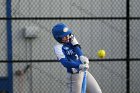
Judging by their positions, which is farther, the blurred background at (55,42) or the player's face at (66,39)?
the blurred background at (55,42)

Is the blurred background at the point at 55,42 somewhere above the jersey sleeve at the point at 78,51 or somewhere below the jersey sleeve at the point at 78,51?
above

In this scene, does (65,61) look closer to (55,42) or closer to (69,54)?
(69,54)

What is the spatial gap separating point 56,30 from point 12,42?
290 cm

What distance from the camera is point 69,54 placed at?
20.7ft

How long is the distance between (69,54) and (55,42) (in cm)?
284

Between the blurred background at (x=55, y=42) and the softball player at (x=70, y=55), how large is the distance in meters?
Result: 2.60

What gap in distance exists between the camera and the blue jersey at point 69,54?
614 cm

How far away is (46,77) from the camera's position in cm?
916

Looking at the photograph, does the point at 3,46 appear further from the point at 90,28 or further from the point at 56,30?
the point at 56,30

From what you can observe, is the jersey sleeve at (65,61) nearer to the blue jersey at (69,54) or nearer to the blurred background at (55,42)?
the blue jersey at (69,54)

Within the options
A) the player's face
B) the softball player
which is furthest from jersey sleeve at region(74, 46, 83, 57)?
the player's face

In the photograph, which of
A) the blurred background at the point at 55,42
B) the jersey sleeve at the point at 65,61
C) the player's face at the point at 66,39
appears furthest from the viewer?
the blurred background at the point at 55,42

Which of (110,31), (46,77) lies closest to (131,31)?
(110,31)

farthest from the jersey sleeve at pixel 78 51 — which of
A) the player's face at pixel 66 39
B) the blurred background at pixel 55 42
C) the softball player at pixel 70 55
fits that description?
the blurred background at pixel 55 42
